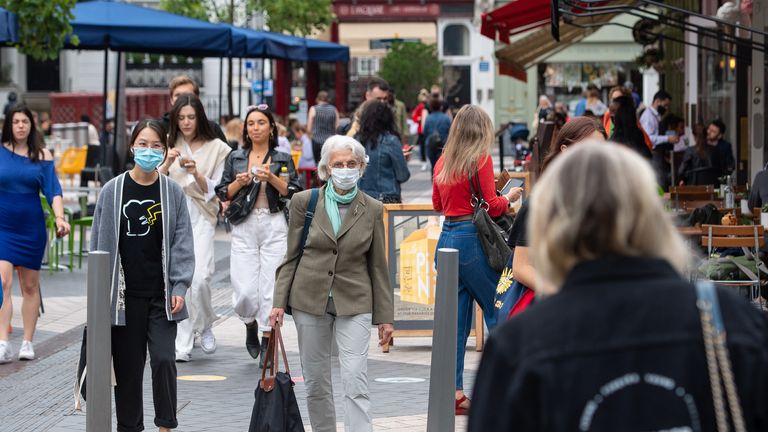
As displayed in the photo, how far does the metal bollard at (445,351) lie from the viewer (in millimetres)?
5887

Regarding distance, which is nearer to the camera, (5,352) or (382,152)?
(5,352)

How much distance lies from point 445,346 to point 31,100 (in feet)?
150

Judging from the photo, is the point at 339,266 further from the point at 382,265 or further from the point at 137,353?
the point at 137,353

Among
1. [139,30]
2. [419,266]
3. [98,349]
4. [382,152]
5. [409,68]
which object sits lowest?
[98,349]

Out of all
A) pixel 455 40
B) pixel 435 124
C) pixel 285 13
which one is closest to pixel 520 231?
pixel 435 124

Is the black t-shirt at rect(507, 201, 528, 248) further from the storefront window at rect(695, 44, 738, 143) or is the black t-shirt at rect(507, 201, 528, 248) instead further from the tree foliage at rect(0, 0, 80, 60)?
the storefront window at rect(695, 44, 738, 143)

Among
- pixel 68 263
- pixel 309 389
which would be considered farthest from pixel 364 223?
pixel 68 263

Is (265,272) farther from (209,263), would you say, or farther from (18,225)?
(18,225)

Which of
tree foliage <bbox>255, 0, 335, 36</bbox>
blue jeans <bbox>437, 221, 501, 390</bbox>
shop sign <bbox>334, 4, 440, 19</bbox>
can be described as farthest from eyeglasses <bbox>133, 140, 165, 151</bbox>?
shop sign <bbox>334, 4, 440, 19</bbox>

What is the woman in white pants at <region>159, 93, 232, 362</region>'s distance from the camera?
9.60m

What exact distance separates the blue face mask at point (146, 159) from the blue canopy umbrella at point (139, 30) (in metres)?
10.2

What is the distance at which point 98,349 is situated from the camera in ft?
19.9

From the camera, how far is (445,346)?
19.3ft

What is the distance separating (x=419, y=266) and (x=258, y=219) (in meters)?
1.45
